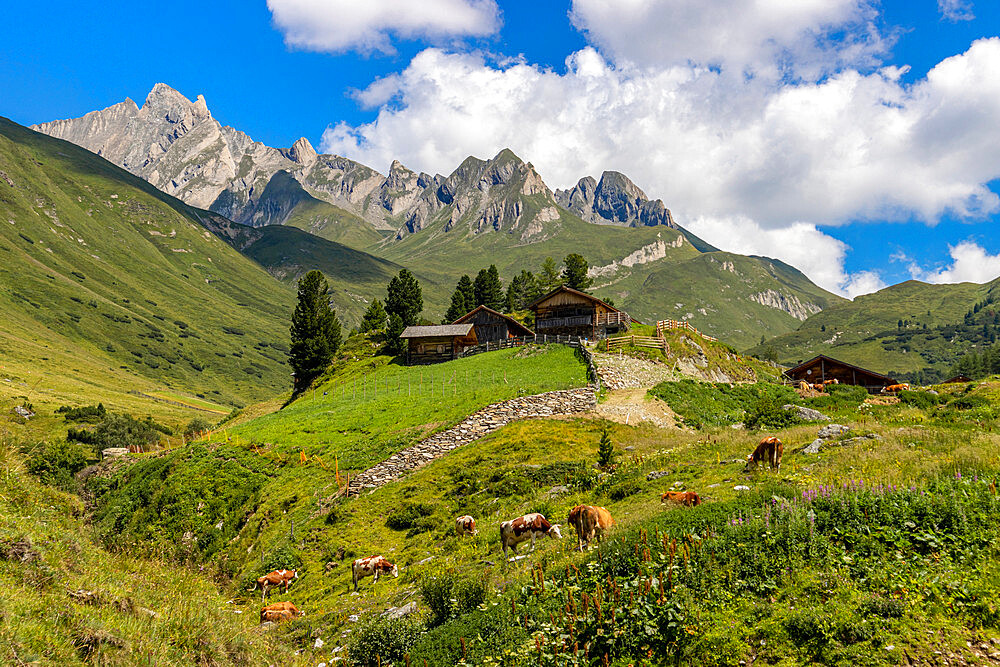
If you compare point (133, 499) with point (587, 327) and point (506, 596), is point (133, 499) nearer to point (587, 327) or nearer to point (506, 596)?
point (506, 596)

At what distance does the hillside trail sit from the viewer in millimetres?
33466

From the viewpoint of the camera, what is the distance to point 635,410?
1366 inches

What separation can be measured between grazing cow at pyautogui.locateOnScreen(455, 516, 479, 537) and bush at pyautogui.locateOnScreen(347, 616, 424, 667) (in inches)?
283

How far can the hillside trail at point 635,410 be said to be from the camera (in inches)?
1318

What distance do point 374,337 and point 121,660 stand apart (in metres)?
87.6

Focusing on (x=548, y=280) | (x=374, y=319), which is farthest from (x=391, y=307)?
(x=548, y=280)

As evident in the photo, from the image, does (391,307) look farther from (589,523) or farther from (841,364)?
(589,523)

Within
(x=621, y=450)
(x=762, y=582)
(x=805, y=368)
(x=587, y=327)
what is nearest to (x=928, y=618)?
(x=762, y=582)

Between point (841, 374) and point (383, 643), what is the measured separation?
70.3m

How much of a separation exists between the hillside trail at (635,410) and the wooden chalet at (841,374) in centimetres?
3589

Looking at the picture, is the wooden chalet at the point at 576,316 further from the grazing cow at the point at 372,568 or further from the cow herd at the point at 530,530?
the grazing cow at the point at 372,568

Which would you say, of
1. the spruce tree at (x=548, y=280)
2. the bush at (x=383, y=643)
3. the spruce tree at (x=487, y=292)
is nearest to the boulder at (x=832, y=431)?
the bush at (x=383, y=643)

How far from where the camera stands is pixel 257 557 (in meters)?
22.0

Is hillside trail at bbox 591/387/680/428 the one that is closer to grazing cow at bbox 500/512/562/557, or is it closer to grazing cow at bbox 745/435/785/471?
grazing cow at bbox 745/435/785/471
